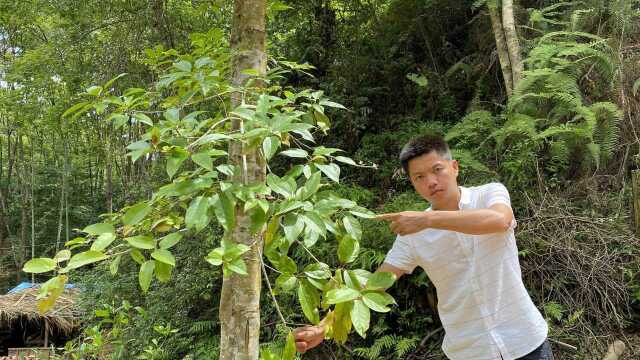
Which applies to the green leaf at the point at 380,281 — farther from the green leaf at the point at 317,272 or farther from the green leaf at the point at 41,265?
the green leaf at the point at 41,265

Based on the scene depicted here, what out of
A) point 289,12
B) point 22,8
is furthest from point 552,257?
point 22,8

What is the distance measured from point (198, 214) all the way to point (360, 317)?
43 centimetres

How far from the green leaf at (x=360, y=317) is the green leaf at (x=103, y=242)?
566 mm

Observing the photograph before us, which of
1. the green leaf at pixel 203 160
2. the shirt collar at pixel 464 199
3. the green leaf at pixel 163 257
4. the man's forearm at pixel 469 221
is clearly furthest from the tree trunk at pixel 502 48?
the green leaf at pixel 163 257

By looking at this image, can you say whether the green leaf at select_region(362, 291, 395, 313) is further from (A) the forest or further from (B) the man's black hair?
(B) the man's black hair

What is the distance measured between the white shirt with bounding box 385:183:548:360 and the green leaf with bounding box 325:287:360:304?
2.34 ft

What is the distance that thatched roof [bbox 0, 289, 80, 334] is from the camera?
31.9ft

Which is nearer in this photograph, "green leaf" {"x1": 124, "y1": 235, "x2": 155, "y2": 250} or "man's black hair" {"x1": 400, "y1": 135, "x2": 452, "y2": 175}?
"green leaf" {"x1": 124, "y1": 235, "x2": 155, "y2": 250}

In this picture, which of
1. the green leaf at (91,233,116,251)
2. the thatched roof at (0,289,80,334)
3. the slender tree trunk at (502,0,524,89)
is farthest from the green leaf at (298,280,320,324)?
the thatched roof at (0,289,80,334)

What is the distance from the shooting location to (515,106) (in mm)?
4750

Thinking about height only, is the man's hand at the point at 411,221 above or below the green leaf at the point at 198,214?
below

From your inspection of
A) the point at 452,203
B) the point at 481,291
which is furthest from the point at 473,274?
the point at 452,203

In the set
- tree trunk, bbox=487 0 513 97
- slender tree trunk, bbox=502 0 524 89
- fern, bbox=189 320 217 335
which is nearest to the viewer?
fern, bbox=189 320 217 335

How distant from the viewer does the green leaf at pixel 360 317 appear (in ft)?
3.71
